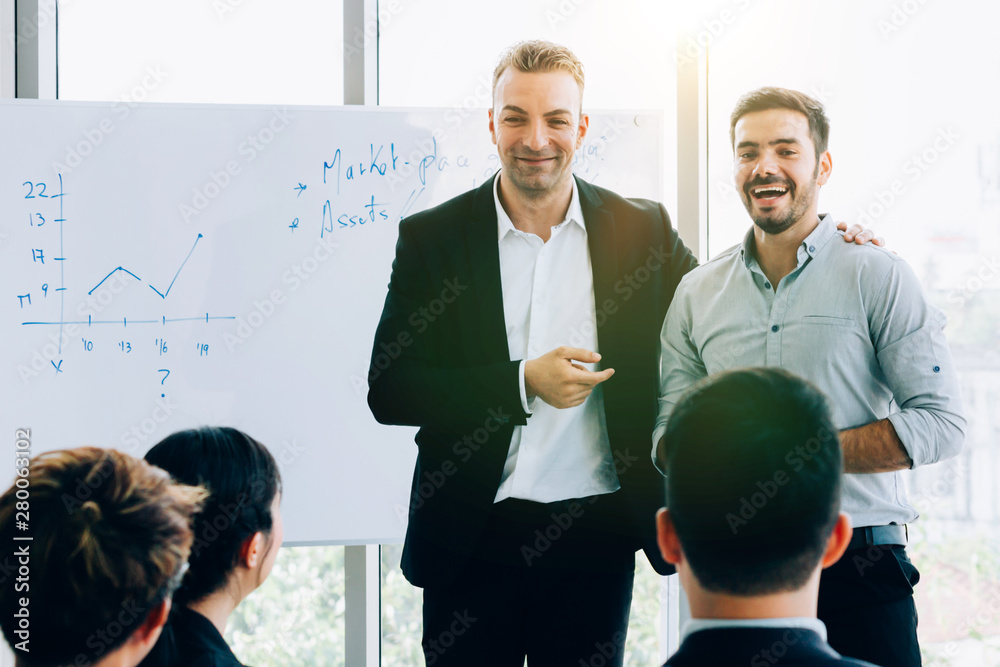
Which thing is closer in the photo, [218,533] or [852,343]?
[218,533]

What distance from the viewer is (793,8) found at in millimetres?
2285

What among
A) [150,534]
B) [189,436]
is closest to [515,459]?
[189,436]

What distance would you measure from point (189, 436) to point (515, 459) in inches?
29.8

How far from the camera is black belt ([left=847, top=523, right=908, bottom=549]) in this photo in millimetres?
1372

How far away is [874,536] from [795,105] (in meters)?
0.93

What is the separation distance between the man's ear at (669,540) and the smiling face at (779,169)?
90 cm

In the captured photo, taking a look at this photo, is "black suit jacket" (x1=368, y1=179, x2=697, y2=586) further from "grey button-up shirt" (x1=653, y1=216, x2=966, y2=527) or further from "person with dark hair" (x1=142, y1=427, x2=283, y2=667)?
"person with dark hair" (x1=142, y1=427, x2=283, y2=667)

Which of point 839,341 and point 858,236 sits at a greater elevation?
point 858,236

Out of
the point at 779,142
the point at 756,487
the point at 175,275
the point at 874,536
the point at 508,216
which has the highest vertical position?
the point at 779,142

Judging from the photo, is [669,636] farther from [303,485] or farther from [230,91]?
[230,91]

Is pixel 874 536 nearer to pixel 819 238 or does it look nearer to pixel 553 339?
pixel 819 238

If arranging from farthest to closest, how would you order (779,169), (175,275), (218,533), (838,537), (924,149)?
(924,149)
(175,275)
(779,169)
(218,533)
(838,537)

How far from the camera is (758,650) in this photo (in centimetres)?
72

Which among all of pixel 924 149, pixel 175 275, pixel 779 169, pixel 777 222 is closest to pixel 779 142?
pixel 779 169
